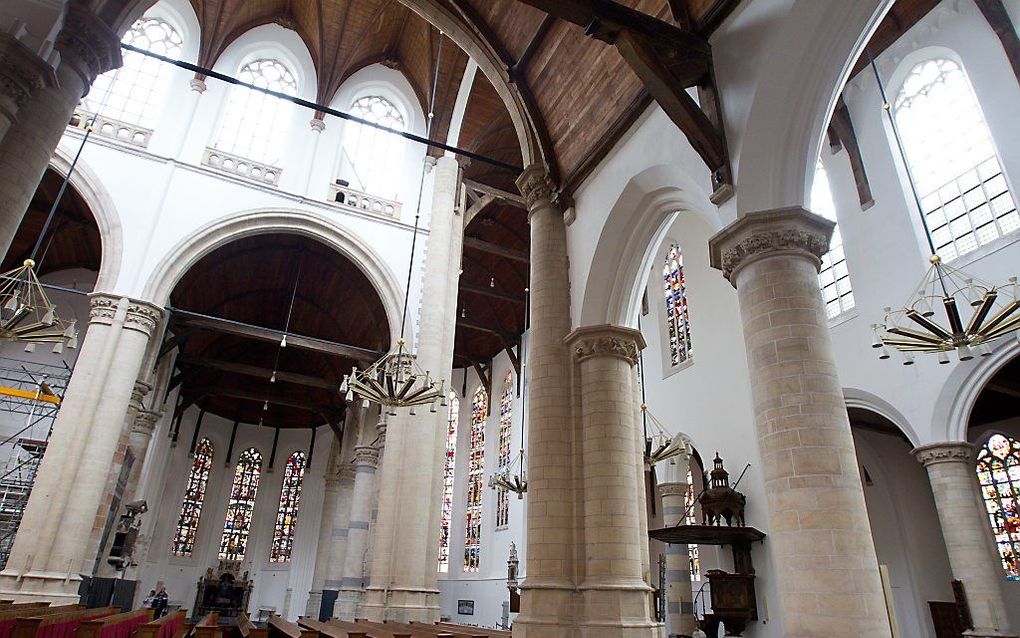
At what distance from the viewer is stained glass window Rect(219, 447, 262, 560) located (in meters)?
23.4

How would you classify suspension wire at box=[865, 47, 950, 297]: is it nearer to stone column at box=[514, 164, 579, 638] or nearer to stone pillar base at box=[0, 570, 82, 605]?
stone column at box=[514, 164, 579, 638]

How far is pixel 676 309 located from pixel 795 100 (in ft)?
31.6

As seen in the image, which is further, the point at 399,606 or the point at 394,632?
the point at 399,606

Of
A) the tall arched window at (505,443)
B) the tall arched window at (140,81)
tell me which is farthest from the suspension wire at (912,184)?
the tall arched window at (140,81)

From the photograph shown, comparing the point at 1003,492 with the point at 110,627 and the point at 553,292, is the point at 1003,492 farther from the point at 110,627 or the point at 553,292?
the point at 110,627

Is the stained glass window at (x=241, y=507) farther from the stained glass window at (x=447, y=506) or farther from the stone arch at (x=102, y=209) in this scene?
the stone arch at (x=102, y=209)

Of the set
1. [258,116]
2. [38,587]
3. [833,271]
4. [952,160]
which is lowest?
[38,587]

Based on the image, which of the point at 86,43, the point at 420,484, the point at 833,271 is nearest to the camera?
the point at 86,43

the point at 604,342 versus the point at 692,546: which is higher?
the point at 604,342

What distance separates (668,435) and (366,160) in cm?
1016

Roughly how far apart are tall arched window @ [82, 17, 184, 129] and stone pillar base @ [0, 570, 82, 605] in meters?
9.12

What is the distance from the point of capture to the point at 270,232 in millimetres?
13734

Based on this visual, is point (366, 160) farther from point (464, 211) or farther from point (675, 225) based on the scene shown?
point (675, 225)

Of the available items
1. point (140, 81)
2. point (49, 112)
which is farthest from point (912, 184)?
point (140, 81)
